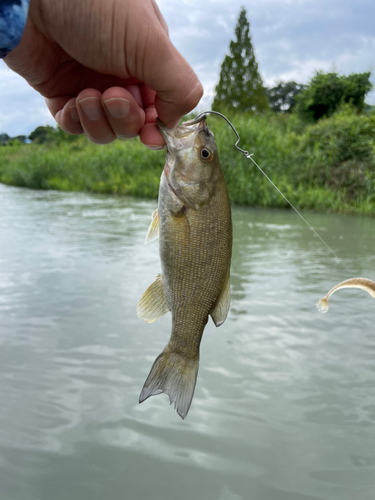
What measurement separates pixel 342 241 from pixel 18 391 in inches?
291

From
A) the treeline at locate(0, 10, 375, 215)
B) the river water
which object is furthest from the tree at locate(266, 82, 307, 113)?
the river water

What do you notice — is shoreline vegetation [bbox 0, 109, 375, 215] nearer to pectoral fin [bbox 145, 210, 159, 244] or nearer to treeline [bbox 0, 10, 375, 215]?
treeline [bbox 0, 10, 375, 215]

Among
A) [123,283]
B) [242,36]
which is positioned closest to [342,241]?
[123,283]

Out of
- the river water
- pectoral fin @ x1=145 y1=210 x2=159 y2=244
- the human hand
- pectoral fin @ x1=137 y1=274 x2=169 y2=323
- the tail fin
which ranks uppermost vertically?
the human hand

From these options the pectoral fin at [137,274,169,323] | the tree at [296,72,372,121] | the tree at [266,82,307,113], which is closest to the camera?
the pectoral fin at [137,274,169,323]

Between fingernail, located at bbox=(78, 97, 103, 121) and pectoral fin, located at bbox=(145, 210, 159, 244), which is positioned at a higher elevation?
fingernail, located at bbox=(78, 97, 103, 121)

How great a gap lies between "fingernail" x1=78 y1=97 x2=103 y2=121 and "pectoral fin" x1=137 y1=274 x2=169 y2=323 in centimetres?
80

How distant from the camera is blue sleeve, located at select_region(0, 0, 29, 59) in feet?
5.38

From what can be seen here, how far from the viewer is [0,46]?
1.76m

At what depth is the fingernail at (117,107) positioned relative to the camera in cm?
200

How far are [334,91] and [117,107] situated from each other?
23.6 metres

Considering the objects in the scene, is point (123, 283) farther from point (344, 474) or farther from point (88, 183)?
point (88, 183)

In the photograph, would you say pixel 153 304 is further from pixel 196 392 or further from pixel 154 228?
pixel 196 392

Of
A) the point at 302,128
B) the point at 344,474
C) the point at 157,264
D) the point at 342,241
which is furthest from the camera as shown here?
the point at 302,128
